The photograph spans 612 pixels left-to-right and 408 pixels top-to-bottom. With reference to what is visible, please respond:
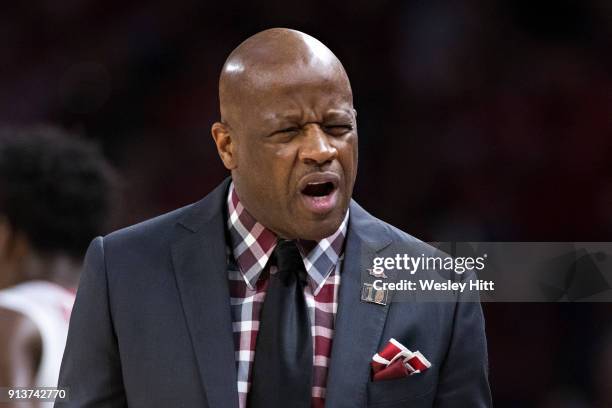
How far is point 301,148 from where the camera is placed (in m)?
1.78

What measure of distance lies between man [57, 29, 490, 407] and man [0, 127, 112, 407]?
0.63 meters

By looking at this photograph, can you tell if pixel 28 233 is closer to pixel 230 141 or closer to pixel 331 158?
pixel 230 141

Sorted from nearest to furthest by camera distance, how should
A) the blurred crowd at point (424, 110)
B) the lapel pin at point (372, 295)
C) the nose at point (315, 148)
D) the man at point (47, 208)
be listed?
the nose at point (315, 148) → the lapel pin at point (372, 295) → the man at point (47, 208) → the blurred crowd at point (424, 110)

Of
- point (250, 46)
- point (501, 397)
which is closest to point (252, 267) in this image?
point (250, 46)

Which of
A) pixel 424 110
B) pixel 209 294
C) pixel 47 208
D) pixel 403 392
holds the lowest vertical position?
pixel 403 392

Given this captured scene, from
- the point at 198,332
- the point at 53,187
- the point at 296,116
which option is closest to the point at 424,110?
the point at 53,187

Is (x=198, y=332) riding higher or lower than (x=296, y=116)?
lower

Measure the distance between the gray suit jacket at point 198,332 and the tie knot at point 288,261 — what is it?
0.07 m

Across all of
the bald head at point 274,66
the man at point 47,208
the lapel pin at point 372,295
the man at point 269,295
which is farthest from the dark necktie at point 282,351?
the man at point 47,208

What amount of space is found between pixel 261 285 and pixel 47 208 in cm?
87

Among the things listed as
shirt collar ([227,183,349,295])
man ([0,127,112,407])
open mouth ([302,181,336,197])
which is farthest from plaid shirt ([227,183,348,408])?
man ([0,127,112,407])

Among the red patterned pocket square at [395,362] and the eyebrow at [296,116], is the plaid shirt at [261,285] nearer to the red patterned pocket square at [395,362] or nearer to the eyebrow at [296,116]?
the red patterned pocket square at [395,362]

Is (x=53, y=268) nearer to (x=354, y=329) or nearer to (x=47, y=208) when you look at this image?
(x=47, y=208)

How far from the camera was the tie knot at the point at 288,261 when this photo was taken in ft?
6.17
